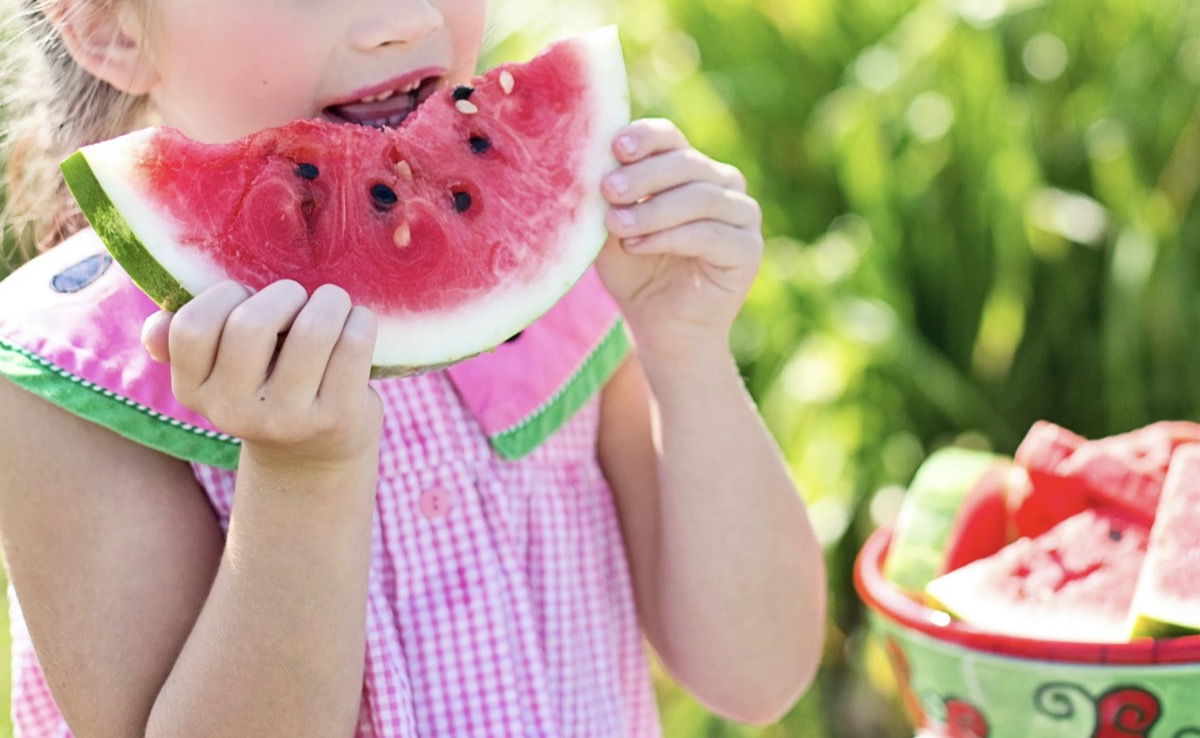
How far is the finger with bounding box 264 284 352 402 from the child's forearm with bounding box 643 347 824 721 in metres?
0.57

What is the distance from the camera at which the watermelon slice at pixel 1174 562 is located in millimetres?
1448

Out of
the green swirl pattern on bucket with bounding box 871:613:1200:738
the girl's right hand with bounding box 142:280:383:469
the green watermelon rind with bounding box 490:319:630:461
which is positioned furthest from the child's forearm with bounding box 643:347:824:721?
the girl's right hand with bounding box 142:280:383:469

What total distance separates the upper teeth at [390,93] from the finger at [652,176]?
0.80ft

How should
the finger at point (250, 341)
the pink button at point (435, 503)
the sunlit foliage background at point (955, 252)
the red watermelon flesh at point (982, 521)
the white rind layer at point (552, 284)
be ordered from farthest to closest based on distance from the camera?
the sunlit foliage background at point (955, 252)
the red watermelon flesh at point (982, 521)
the pink button at point (435, 503)
the white rind layer at point (552, 284)
the finger at point (250, 341)

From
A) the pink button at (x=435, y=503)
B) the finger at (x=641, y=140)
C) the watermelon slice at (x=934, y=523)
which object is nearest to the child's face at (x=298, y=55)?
A: the finger at (x=641, y=140)

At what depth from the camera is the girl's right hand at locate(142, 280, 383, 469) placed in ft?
3.87

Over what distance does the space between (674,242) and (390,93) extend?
0.36 m

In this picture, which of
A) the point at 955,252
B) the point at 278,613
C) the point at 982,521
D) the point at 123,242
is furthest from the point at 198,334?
the point at 955,252

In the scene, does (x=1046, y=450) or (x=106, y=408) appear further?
(x=1046, y=450)

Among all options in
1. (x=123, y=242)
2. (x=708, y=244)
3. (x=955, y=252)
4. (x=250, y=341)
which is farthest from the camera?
(x=955, y=252)

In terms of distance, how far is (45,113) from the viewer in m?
1.76

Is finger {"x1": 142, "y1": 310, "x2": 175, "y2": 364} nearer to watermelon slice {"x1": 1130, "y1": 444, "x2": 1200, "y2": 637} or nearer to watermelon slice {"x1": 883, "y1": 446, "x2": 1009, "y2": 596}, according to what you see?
watermelon slice {"x1": 883, "y1": 446, "x2": 1009, "y2": 596}

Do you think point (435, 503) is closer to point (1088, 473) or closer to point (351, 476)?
point (351, 476)

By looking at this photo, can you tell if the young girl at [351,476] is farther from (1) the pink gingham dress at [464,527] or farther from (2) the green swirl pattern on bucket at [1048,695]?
(2) the green swirl pattern on bucket at [1048,695]
